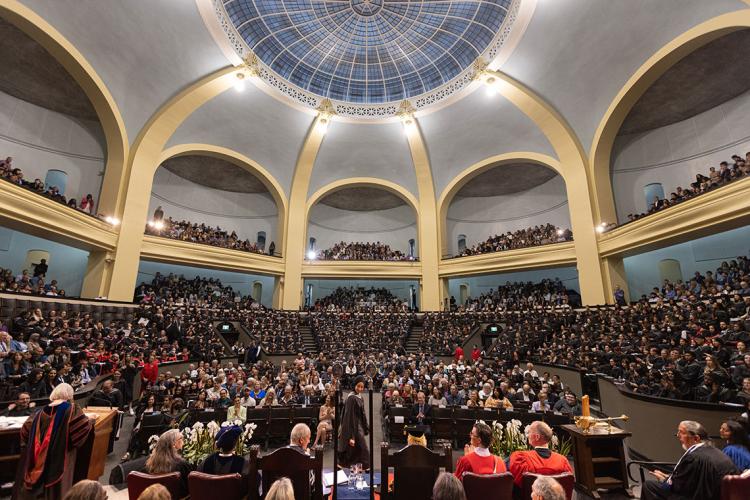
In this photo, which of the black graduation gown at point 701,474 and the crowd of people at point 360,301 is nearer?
the black graduation gown at point 701,474

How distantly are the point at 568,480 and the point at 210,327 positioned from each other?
1520 cm

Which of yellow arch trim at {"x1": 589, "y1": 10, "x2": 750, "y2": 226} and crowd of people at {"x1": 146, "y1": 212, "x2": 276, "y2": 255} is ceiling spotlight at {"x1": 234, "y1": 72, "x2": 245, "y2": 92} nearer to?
crowd of people at {"x1": 146, "y1": 212, "x2": 276, "y2": 255}

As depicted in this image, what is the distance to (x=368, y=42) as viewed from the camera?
1838 centimetres

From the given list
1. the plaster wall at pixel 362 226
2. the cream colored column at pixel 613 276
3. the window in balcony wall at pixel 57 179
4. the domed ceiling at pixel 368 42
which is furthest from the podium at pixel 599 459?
the plaster wall at pixel 362 226

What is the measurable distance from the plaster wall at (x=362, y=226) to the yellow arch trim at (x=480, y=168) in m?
4.90

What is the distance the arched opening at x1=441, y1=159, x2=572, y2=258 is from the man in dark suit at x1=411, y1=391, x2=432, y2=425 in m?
13.5

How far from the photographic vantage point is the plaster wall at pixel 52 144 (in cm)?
1509

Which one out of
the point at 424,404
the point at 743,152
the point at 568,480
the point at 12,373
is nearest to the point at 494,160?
the point at 743,152

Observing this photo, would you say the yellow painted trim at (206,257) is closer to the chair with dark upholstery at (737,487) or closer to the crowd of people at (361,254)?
the crowd of people at (361,254)

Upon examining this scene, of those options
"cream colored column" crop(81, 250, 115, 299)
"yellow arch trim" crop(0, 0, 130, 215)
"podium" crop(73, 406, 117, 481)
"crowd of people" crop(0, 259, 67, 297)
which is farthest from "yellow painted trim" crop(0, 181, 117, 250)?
"podium" crop(73, 406, 117, 481)

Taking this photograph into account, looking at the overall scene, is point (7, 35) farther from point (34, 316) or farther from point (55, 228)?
point (34, 316)

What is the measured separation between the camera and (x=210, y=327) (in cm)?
1543

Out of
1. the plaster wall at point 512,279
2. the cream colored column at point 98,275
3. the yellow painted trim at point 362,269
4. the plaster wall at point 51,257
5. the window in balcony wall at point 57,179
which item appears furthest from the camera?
the yellow painted trim at point 362,269

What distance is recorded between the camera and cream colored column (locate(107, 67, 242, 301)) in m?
15.6
